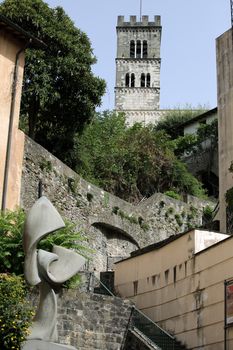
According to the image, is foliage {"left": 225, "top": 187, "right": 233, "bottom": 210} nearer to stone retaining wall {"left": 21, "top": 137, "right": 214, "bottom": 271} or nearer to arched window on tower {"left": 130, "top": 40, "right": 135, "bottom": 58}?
stone retaining wall {"left": 21, "top": 137, "right": 214, "bottom": 271}

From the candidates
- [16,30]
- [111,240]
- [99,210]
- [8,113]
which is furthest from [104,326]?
[111,240]

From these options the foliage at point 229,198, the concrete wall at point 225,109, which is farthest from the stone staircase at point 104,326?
the concrete wall at point 225,109

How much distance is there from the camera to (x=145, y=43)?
286 ft

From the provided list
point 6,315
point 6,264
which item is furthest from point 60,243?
point 6,315

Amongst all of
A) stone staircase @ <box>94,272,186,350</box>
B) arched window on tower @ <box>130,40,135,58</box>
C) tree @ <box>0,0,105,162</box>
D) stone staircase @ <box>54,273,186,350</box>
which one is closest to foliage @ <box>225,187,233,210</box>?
stone staircase @ <box>94,272,186,350</box>

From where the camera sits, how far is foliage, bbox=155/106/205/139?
→ 54594mm

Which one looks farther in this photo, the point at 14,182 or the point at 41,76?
the point at 41,76

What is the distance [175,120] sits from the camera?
2250 inches

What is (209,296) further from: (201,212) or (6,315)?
(201,212)

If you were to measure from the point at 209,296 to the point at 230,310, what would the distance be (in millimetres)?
1038

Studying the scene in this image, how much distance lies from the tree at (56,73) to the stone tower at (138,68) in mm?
49283

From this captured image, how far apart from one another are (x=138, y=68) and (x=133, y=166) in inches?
2081

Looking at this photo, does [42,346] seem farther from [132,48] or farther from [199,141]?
[132,48]

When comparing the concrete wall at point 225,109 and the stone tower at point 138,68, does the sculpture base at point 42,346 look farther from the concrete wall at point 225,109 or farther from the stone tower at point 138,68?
the stone tower at point 138,68
